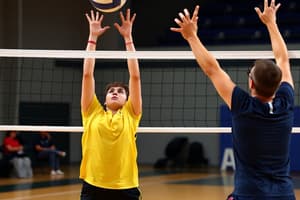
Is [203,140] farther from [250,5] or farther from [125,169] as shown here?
[125,169]

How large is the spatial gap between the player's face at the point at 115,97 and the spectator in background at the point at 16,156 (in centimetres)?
1168

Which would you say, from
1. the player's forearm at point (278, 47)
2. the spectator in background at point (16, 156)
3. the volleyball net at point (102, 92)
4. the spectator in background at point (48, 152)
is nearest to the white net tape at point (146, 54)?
the player's forearm at point (278, 47)

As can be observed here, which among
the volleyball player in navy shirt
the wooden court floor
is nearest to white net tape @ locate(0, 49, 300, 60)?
the volleyball player in navy shirt

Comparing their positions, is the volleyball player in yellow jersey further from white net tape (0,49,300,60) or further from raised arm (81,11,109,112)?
white net tape (0,49,300,60)

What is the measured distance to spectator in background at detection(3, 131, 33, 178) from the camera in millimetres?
16406

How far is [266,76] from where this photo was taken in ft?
11.2

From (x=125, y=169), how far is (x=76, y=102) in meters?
16.1

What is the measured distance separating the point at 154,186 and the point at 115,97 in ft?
29.5

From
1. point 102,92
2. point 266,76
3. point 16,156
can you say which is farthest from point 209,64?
point 102,92

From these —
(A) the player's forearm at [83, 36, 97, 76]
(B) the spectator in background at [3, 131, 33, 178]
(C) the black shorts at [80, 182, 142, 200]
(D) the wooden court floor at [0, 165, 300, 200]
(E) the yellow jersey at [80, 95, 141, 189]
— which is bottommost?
(D) the wooden court floor at [0, 165, 300, 200]

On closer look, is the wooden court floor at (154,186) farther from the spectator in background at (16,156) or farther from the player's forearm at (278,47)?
the player's forearm at (278,47)

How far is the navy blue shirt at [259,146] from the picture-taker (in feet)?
11.6

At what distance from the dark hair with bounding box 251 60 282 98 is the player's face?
1.74 meters

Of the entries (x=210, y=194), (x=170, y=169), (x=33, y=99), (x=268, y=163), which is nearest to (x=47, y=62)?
(x=33, y=99)
